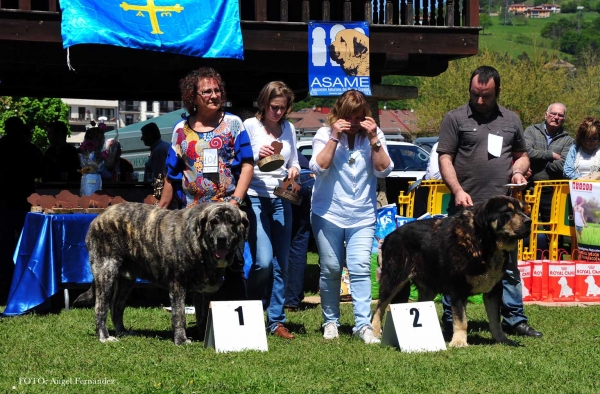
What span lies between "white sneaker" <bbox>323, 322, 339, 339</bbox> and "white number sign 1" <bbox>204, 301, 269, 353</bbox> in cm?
79

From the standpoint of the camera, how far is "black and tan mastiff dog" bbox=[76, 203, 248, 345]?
254 inches

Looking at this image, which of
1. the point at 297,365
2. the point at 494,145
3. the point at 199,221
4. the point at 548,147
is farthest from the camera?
the point at 548,147

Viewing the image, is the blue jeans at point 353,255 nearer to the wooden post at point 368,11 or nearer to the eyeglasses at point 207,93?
the eyeglasses at point 207,93

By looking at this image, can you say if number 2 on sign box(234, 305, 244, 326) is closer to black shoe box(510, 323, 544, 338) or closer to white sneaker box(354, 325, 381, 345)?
white sneaker box(354, 325, 381, 345)

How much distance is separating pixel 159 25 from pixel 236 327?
4.97m

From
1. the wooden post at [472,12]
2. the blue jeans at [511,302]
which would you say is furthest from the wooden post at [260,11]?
the blue jeans at [511,302]

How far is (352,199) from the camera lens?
695cm

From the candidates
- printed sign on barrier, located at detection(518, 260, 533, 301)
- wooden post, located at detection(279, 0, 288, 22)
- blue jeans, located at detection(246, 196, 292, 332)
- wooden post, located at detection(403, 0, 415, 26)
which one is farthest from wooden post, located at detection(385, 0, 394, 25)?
blue jeans, located at detection(246, 196, 292, 332)

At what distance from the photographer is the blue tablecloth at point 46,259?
345 inches

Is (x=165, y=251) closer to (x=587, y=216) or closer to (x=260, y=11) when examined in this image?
(x=260, y=11)

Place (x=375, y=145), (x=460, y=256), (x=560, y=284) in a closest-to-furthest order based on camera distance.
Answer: (x=460, y=256) → (x=375, y=145) → (x=560, y=284)

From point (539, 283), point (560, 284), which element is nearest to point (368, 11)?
point (539, 283)

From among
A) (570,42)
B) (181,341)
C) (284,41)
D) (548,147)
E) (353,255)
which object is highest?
(570,42)

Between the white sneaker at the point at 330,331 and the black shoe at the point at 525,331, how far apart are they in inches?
60.9
